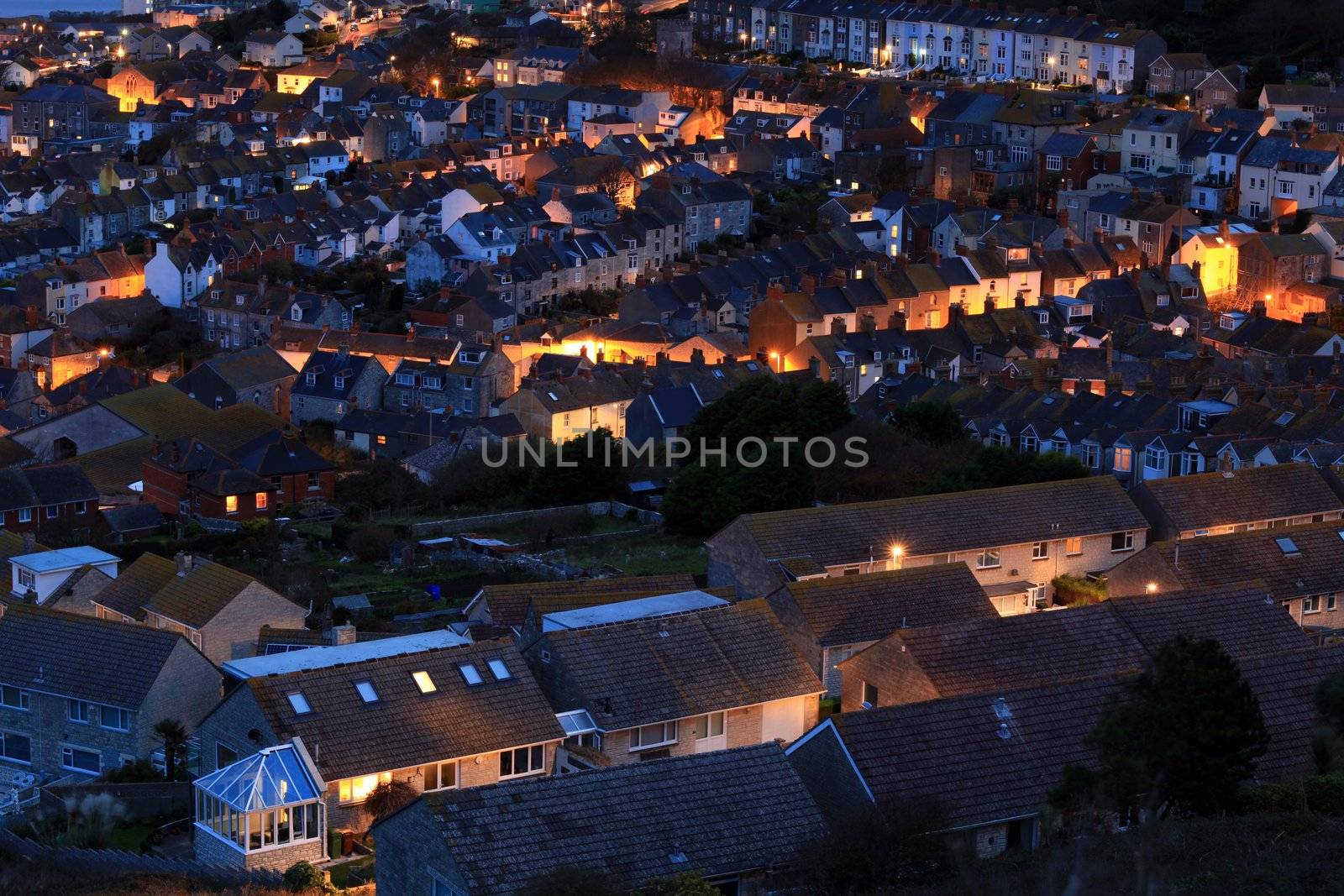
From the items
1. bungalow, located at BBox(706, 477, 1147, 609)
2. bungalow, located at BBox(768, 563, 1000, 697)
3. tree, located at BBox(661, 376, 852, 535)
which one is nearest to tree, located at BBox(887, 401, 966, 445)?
tree, located at BBox(661, 376, 852, 535)

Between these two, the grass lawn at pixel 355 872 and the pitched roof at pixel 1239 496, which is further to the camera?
the pitched roof at pixel 1239 496

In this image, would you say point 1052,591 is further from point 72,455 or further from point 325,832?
point 72,455

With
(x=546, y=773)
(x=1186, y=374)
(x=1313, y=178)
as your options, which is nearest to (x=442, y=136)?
(x=1313, y=178)

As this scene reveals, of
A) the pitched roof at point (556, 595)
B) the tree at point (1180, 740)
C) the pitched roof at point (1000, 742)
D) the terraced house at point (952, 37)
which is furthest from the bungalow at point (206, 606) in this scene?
the terraced house at point (952, 37)

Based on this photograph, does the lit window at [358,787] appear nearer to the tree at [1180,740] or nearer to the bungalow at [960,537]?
the tree at [1180,740]

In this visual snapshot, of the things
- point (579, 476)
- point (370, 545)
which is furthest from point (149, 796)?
point (579, 476)

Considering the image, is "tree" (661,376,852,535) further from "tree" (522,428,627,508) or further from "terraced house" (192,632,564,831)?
"terraced house" (192,632,564,831)
